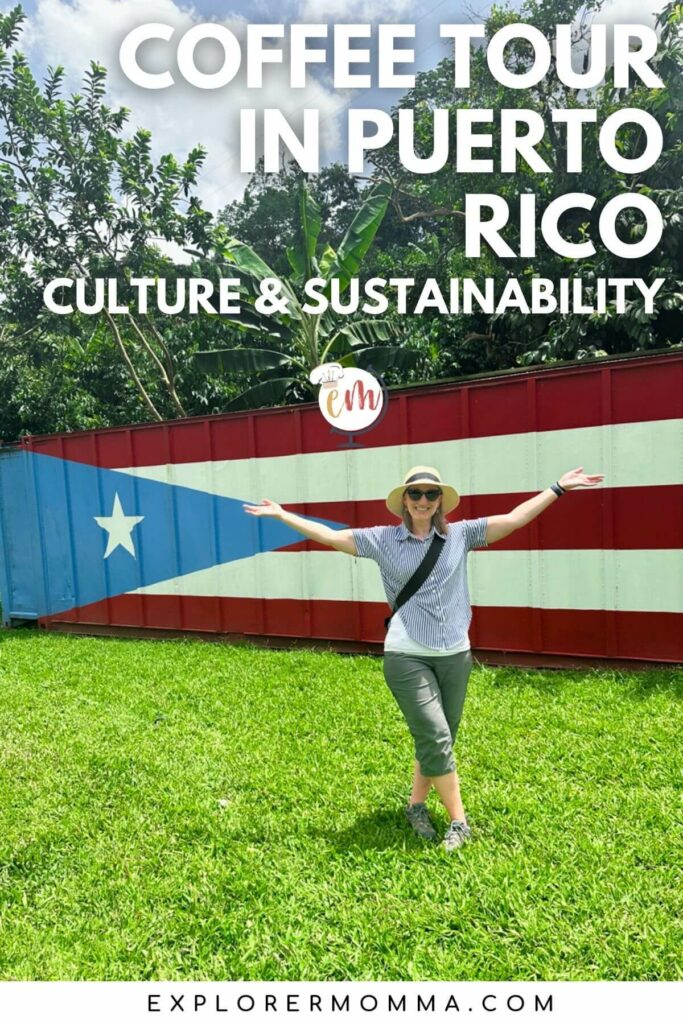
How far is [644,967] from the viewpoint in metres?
2.37

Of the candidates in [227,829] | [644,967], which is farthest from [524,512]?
[227,829]

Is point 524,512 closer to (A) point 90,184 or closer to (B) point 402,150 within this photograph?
(B) point 402,150

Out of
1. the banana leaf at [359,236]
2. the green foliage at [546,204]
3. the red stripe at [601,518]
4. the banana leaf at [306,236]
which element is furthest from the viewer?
the banana leaf at [359,236]

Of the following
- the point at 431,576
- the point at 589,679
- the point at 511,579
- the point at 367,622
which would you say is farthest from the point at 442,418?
the point at 431,576

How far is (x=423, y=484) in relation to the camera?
310cm

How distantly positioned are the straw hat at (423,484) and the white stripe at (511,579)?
118 inches

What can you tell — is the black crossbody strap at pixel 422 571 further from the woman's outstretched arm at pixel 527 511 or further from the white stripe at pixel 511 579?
the white stripe at pixel 511 579

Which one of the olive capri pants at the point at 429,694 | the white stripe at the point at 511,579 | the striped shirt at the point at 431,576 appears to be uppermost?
the striped shirt at the point at 431,576

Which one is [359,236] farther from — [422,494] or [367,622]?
[422,494]

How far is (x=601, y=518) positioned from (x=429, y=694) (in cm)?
330

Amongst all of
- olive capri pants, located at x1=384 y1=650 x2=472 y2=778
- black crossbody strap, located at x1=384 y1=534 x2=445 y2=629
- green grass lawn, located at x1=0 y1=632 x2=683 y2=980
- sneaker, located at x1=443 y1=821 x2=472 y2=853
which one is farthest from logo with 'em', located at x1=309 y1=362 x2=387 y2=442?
sneaker, located at x1=443 y1=821 x2=472 y2=853

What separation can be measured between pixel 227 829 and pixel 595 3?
13444 mm

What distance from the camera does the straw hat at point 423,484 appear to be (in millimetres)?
3119

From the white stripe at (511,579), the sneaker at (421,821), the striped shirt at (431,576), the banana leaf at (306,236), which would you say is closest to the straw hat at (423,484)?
the striped shirt at (431,576)
